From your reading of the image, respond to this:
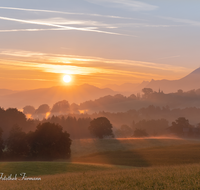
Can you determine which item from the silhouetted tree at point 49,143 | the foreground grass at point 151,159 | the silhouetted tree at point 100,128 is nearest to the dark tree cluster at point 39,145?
the silhouetted tree at point 49,143

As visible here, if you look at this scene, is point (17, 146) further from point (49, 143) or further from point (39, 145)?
point (49, 143)

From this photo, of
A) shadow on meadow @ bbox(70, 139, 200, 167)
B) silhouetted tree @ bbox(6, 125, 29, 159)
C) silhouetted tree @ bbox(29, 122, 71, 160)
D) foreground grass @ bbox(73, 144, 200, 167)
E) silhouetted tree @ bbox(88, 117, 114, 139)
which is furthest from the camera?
silhouetted tree @ bbox(88, 117, 114, 139)

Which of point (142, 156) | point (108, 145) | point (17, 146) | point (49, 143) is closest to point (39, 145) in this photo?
point (49, 143)

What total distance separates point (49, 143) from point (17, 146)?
819 cm

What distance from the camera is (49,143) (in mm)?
61438

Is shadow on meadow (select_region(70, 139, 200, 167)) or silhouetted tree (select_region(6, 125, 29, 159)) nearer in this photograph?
shadow on meadow (select_region(70, 139, 200, 167))

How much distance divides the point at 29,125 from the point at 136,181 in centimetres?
9935

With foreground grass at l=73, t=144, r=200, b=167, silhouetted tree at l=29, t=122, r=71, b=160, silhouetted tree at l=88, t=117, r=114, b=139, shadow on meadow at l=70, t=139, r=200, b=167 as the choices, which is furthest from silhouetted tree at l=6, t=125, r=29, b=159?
silhouetted tree at l=88, t=117, r=114, b=139

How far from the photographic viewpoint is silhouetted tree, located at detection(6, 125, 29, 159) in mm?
61444

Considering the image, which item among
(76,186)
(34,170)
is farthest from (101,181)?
(34,170)

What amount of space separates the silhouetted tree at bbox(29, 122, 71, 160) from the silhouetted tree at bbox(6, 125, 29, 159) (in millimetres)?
1743

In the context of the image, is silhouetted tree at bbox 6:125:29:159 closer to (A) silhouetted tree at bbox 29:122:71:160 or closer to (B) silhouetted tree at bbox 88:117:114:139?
(A) silhouetted tree at bbox 29:122:71:160

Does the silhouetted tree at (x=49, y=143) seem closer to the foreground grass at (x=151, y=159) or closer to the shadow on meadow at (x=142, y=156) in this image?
the shadow on meadow at (x=142, y=156)

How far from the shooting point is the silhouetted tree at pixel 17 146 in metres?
61.4
